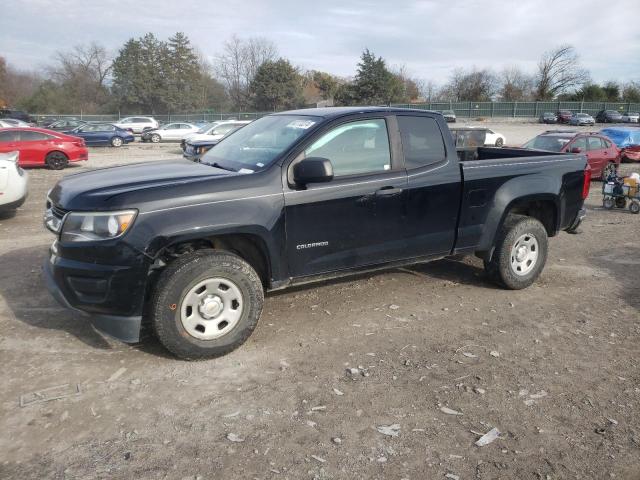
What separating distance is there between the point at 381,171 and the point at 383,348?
1.54 meters

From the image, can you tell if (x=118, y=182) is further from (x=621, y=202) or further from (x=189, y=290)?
(x=621, y=202)

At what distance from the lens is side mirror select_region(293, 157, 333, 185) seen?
154 inches

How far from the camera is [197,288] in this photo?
381 cm

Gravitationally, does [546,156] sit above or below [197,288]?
above

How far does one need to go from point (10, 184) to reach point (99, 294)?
604 cm

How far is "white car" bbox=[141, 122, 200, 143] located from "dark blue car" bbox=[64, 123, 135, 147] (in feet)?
11.7

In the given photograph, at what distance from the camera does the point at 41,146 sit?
56.7ft

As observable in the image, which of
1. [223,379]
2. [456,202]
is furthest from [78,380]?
[456,202]

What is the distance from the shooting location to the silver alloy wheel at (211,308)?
3816 mm

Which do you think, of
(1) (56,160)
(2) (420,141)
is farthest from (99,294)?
(1) (56,160)

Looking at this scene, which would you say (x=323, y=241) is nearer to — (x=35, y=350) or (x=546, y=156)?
(x=35, y=350)

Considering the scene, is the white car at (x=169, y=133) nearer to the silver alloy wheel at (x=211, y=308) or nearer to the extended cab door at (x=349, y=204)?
the extended cab door at (x=349, y=204)

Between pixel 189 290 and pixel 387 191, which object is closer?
pixel 189 290

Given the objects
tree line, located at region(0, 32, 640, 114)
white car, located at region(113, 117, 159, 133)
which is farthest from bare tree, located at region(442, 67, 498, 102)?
white car, located at region(113, 117, 159, 133)
